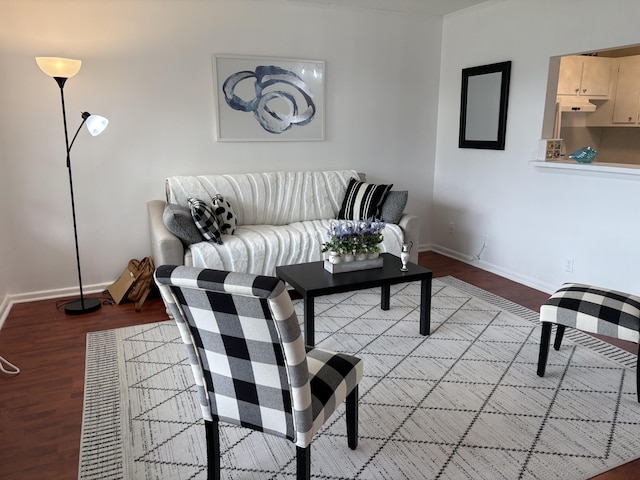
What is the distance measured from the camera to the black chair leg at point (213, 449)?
1710 mm

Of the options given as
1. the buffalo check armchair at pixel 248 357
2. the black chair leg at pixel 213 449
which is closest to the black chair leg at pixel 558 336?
the buffalo check armchair at pixel 248 357

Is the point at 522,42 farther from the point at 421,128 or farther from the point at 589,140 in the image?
the point at 589,140

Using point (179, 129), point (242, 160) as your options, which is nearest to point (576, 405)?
point (242, 160)

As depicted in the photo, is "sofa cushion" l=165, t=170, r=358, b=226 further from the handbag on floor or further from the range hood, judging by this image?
the range hood

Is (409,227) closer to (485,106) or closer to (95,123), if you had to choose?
(485,106)

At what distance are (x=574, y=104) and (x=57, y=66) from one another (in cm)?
471

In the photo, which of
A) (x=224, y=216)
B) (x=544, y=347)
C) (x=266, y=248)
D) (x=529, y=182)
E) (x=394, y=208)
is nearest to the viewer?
(x=544, y=347)

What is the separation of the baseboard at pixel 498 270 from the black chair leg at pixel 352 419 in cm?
266

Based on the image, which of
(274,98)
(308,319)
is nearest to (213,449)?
(308,319)

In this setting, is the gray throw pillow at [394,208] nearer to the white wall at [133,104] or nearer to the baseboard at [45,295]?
the white wall at [133,104]

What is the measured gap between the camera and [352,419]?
6.38 feet

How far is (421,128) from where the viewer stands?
502cm

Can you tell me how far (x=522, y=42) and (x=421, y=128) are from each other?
133cm

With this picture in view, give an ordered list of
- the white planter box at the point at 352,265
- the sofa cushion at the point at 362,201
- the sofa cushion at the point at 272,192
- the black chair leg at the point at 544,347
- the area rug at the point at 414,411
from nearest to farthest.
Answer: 1. the area rug at the point at 414,411
2. the black chair leg at the point at 544,347
3. the white planter box at the point at 352,265
4. the sofa cushion at the point at 272,192
5. the sofa cushion at the point at 362,201
